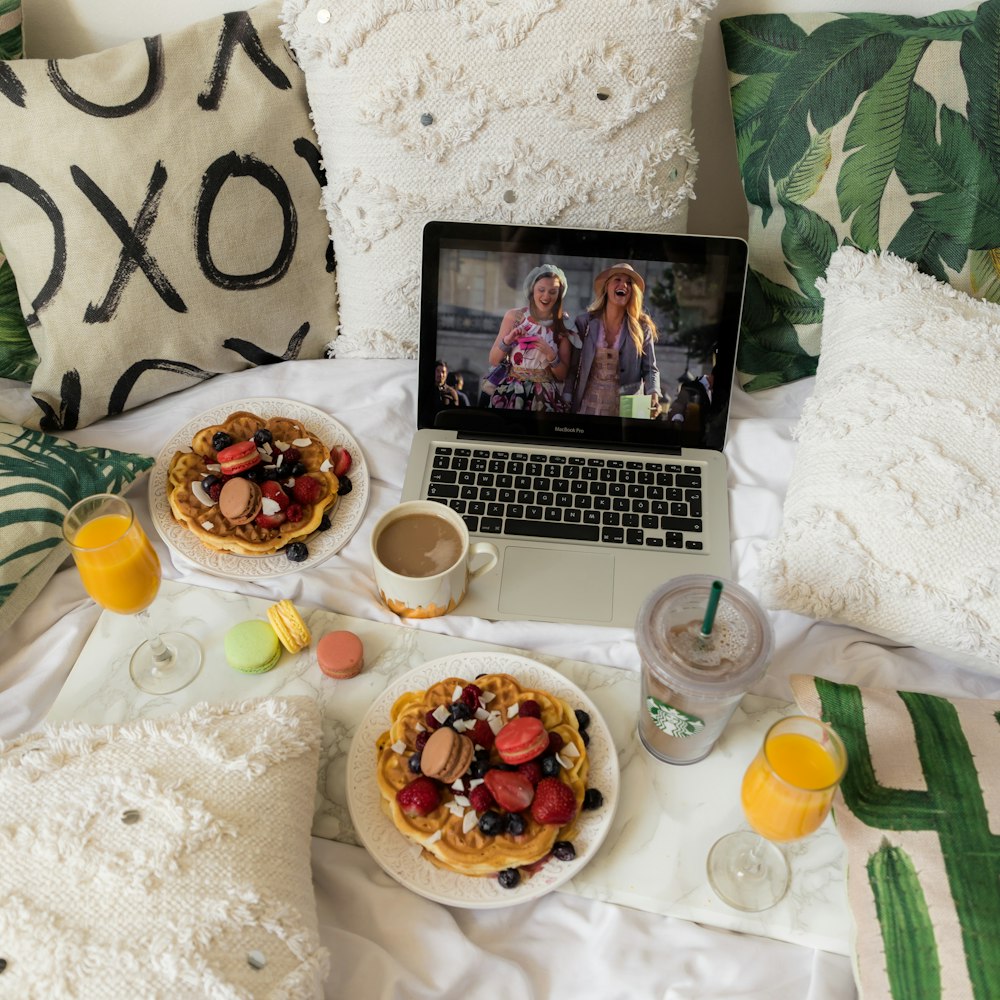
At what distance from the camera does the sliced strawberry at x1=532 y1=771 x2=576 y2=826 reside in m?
0.80

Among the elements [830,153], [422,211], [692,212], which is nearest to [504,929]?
[422,211]

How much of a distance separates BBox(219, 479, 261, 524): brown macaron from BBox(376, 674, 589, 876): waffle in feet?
0.99

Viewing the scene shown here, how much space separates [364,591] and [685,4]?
2.71 feet

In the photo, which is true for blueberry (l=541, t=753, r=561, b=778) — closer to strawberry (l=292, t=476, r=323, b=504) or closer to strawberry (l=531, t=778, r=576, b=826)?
strawberry (l=531, t=778, r=576, b=826)

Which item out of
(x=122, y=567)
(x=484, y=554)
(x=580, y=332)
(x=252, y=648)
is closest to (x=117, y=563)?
(x=122, y=567)

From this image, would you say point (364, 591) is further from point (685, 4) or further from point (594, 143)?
point (685, 4)

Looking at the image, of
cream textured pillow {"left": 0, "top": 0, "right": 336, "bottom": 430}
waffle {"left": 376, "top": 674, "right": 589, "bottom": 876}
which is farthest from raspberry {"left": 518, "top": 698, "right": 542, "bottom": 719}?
cream textured pillow {"left": 0, "top": 0, "right": 336, "bottom": 430}

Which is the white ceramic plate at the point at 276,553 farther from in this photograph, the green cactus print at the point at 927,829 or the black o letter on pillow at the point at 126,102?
the green cactus print at the point at 927,829

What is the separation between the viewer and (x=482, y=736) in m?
0.86

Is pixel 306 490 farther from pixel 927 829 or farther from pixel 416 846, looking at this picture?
pixel 927 829

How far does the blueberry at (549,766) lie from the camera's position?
2.74 feet

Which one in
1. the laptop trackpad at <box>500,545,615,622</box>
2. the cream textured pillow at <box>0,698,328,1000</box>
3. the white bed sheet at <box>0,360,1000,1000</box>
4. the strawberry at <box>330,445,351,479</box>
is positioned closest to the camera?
the cream textured pillow at <box>0,698,328,1000</box>

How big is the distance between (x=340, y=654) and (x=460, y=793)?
22 cm

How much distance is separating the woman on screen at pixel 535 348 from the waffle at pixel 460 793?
405mm
